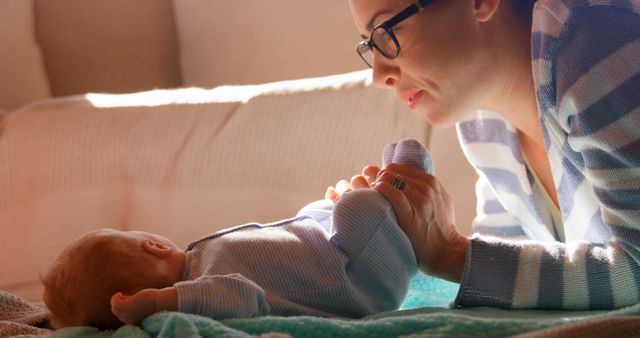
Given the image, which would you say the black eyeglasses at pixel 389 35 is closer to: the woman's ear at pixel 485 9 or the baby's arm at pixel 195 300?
the woman's ear at pixel 485 9

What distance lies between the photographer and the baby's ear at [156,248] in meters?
1.06

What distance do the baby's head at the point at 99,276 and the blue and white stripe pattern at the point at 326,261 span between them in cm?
5

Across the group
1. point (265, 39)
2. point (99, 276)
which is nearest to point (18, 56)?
point (265, 39)

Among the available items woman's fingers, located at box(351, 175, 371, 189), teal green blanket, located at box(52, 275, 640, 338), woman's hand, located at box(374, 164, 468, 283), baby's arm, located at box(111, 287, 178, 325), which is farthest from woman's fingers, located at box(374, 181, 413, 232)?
baby's arm, located at box(111, 287, 178, 325)

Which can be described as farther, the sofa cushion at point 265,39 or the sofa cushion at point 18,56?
the sofa cushion at point 265,39

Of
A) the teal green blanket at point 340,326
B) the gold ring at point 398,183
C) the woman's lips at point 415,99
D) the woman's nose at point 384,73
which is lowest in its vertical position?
the teal green blanket at point 340,326

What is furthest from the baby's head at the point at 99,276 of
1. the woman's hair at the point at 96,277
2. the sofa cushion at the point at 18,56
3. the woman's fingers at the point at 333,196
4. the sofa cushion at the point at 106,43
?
the sofa cushion at the point at 106,43

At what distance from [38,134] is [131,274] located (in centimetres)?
83

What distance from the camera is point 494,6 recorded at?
1233 mm

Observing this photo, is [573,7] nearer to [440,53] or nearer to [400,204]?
[440,53]

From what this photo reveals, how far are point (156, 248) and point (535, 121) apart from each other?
0.64 m

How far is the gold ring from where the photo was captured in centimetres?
115

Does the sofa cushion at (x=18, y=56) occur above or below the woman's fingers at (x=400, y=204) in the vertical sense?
above

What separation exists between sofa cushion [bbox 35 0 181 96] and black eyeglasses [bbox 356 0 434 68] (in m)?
1.06
